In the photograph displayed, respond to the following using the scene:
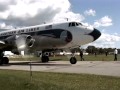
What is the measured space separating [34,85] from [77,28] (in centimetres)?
1447

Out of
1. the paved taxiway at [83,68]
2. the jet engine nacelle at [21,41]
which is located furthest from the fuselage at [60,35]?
the paved taxiway at [83,68]

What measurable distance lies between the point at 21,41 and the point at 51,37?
3244mm

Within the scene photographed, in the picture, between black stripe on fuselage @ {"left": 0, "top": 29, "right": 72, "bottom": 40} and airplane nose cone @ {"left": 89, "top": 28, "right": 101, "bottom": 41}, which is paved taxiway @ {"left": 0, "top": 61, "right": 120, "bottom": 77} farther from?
black stripe on fuselage @ {"left": 0, "top": 29, "right": 72, "bottom": 40}

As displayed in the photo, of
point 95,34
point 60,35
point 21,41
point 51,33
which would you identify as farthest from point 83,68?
point 21,41

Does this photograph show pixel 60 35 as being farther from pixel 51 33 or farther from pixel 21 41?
pixel 21 41

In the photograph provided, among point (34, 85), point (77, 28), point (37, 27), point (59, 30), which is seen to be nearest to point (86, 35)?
point (77, 28)

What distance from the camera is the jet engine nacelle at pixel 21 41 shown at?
27.7 meters

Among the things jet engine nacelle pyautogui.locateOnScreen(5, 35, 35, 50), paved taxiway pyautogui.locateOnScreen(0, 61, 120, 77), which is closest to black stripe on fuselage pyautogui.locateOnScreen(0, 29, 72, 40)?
jet engine nacelle pyautogui.locateOnScreen(5, 35, 35, 50)

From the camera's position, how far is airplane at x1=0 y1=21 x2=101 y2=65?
25.7 meters

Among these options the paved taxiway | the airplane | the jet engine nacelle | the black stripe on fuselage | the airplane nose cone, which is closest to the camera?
the paved taxiway

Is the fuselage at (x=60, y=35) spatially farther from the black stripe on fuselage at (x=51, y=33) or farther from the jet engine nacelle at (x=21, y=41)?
the jet engine nacelle at (x=21, y=41)

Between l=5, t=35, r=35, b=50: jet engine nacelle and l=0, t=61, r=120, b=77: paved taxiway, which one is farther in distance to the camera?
l=5, t=35, r=35, b=50: jet engine nacelle

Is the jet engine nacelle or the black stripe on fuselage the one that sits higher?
the black stripe on fuselage

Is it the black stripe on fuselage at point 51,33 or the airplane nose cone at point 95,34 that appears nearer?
the airplane nose cone at point 95,34
